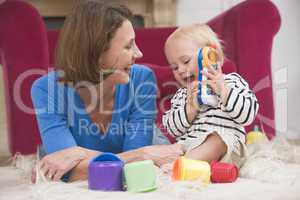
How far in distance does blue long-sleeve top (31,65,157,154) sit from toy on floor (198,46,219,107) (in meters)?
0.11

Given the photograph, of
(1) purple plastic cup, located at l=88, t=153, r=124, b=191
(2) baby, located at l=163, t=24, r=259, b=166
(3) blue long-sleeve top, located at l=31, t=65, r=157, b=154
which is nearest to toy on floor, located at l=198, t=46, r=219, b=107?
(2) baby, located at l=163, t=24, r=259, b=166

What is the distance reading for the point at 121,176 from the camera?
77cm

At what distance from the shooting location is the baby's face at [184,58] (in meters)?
0.90

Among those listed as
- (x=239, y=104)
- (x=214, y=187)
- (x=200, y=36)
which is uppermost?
(x=200, y=36)

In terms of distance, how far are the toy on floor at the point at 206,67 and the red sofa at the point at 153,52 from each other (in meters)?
0.24

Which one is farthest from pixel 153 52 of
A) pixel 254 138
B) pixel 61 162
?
pixel 61 162

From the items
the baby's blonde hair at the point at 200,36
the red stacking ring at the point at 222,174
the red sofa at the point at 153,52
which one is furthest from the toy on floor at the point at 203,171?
the red sofa at the point at 153,52

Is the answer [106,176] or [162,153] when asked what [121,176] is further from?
[162,153]

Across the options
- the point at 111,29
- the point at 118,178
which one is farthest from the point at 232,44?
the point at 118,178

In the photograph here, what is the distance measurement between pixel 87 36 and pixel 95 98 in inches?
4.8

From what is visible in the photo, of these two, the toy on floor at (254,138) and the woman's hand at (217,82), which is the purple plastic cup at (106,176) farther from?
the toy on floor at (254,138)

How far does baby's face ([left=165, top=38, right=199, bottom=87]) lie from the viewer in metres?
0.90

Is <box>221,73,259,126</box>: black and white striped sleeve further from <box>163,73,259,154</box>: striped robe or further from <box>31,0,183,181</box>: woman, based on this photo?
<box>31,0,183,181</box>: woman

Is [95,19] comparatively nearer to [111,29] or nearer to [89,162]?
[111,29]
